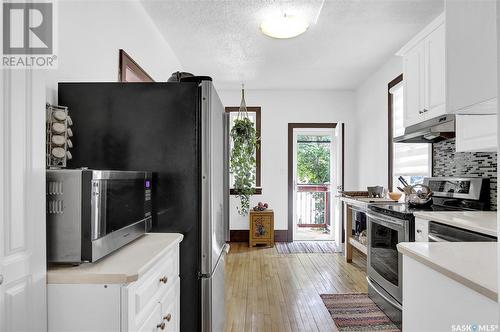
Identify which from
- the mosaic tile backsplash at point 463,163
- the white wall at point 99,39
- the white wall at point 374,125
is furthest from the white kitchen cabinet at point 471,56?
the white wall at point 374,125

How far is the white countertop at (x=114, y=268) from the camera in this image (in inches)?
39.9

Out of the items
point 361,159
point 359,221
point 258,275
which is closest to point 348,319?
point 258,275

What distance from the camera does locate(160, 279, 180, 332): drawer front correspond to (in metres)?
1.37

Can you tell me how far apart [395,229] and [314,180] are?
12.0 feet

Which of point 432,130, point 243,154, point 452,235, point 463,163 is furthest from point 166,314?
point 243,154

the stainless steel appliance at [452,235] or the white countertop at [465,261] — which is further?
the stainless steel appliance at [452,235]

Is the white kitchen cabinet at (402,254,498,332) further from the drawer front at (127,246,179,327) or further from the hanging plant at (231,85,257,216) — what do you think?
the hanging plant at (231,85,257,216)

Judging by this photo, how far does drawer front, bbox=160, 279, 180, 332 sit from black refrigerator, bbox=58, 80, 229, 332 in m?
0.12

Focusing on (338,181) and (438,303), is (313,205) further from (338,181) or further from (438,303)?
(438,303)

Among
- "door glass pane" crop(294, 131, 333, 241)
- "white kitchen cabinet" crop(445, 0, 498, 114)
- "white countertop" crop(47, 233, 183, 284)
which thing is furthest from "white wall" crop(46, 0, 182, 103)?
"door glass pane" crop(294, 131, 333, 241)

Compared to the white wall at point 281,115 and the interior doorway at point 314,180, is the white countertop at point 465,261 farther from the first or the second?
the white wall at point 281,115

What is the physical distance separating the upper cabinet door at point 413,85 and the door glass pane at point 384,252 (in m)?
1.02

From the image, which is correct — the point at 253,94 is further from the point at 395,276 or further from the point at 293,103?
the point at 395,276

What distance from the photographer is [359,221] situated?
3982 millimetres
